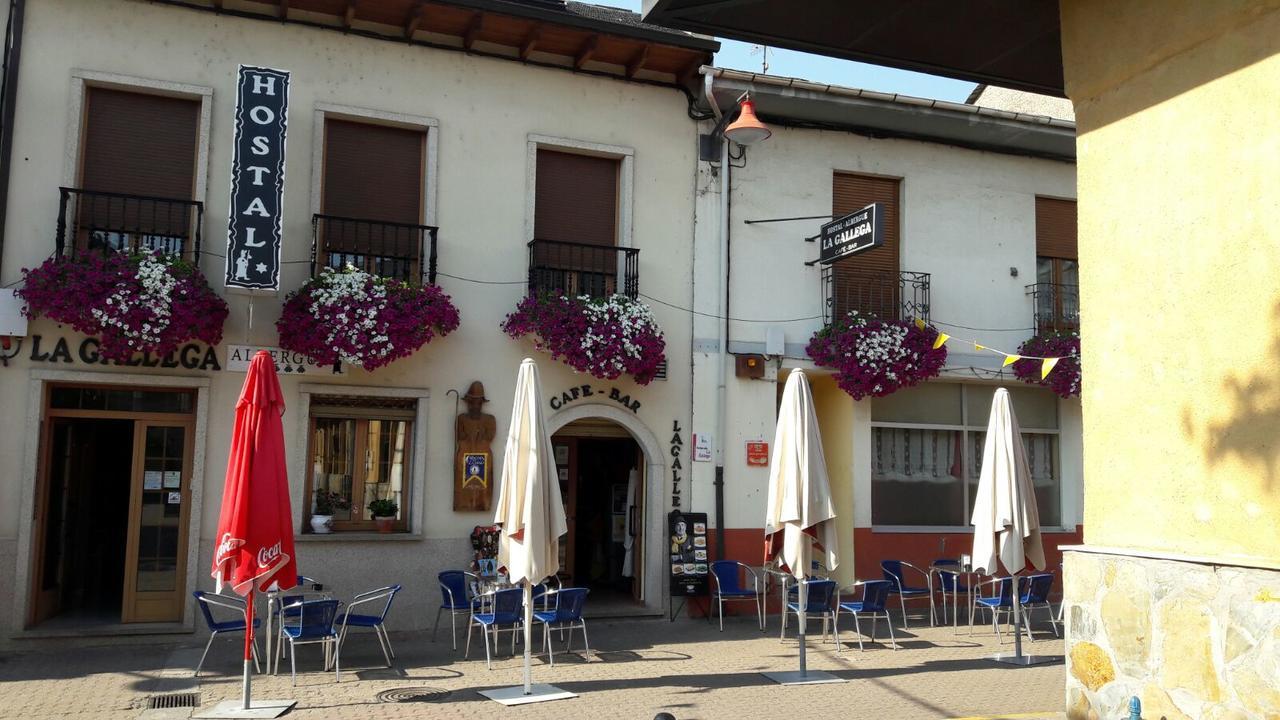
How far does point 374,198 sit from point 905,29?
274 inches

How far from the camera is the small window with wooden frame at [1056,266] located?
14.4 metres

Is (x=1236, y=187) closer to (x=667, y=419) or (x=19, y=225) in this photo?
(x=667, y=419)

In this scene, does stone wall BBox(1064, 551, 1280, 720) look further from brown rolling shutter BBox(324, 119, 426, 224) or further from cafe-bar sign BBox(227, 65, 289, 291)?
brown rolling shutter BBox(324, 119, 426, 224)

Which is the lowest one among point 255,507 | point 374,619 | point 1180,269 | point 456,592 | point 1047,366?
point 374,619

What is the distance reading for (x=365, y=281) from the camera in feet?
35.3

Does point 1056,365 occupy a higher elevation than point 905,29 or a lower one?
lower

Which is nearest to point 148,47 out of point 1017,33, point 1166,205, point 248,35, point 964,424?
point 248,35

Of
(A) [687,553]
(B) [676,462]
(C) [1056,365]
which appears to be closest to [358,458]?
(B) [676,462]

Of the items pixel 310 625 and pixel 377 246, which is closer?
pixel 310 625

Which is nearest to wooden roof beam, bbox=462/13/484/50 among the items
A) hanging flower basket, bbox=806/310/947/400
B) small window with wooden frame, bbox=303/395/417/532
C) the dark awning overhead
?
small window with wooden frame, bbox=303/395/417/532

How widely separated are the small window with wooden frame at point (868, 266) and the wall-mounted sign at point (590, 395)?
288 cm

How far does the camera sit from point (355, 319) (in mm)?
10531

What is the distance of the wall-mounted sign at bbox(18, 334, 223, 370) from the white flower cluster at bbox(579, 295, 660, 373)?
3.89 m

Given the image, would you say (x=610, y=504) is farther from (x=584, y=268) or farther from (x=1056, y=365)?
(x=1056, y=365)
